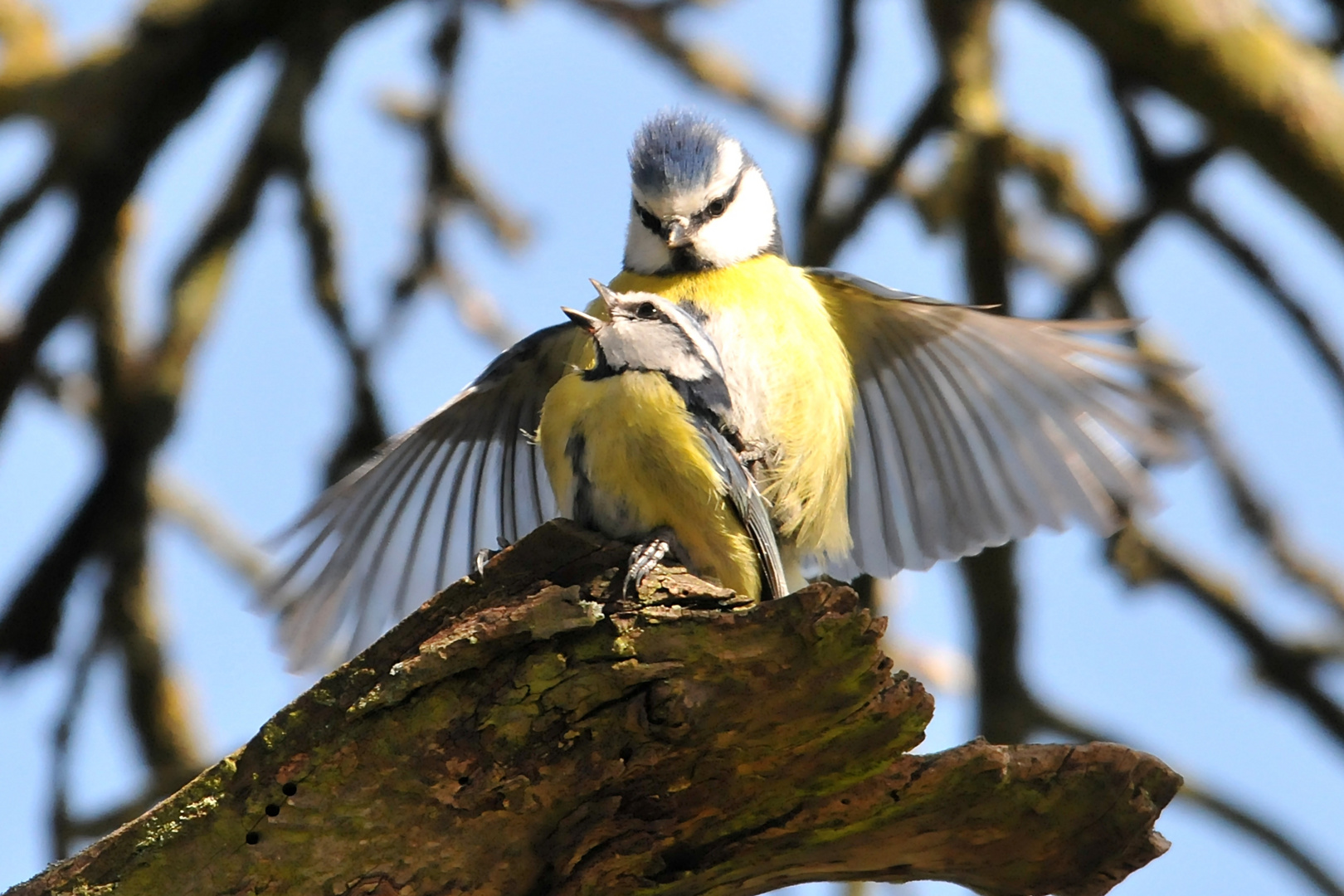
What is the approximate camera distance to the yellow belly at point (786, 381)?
239cm

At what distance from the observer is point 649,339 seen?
216cm

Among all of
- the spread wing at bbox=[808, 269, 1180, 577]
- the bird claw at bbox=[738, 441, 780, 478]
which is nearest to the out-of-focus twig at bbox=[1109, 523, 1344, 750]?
the spread wing at bbox=[808, 269, 1180, 577]

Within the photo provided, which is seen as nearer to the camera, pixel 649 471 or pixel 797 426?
pixel 649 471

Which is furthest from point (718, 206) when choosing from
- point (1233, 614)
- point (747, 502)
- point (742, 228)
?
point (1233, 614)

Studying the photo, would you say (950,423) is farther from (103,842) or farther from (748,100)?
(103,842)

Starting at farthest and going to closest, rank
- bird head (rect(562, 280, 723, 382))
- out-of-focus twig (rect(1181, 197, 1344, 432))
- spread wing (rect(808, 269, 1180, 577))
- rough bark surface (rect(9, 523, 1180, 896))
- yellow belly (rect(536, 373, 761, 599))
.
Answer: out-of-focus twig (rect(1181, 197, 1344, 432)), spread wing (rect(808, 269, 1180, 577)), bird head (rect(562, 280, 723, 382)), yellow belly (rect(536, 373, 761, 599)), rough bark surface (rect(9, 523, 1180, 896))

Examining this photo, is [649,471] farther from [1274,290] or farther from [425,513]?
[1274,290]

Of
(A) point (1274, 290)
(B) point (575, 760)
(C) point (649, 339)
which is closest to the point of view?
(B) point (575, 760)

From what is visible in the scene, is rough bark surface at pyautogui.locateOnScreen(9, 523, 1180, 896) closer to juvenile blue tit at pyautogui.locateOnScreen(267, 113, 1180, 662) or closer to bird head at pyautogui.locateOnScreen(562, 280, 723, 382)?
bird head at pyautogui.locateOnScreen(562, 280, 723, 382)

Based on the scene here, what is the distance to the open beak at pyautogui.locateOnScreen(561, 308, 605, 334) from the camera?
84.4 inches

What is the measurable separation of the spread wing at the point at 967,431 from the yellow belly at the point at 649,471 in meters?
0.67

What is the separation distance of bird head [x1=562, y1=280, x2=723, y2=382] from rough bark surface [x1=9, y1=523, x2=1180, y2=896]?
411mm

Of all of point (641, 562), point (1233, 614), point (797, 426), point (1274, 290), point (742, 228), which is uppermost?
point (742, 228)

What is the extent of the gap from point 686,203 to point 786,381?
0.45 metres
